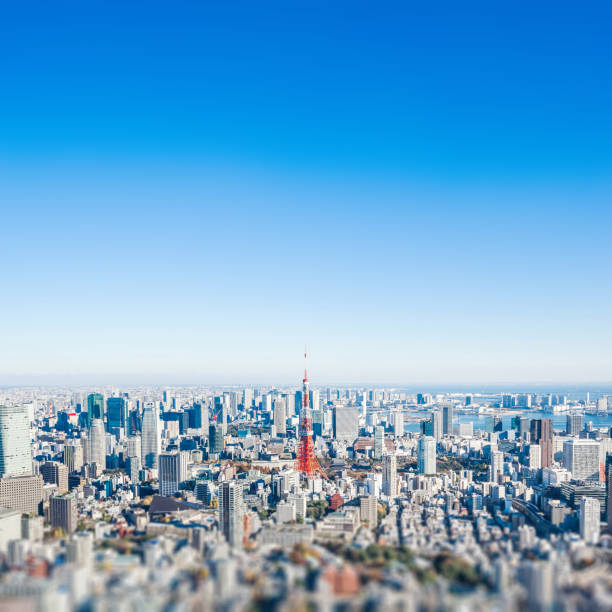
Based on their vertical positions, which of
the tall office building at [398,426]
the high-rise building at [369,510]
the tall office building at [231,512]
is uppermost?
the tall office building at [231,512]

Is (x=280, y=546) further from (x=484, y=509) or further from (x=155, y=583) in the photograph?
(x=484, y=509)

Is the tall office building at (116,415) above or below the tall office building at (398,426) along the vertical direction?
above

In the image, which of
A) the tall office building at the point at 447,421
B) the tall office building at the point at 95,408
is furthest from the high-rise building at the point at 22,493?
the tall office building at the point at 447,421

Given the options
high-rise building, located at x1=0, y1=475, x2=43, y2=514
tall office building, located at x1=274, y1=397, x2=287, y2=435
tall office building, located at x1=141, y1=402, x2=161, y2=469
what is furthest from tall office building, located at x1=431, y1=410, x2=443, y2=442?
high-rise building, located at x1=0, y1=475, x2=43, y2=514

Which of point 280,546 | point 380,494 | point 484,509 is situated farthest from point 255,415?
point 280,546

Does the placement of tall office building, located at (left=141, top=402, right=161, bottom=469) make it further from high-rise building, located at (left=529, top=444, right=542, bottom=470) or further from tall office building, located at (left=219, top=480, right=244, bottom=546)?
high-rise building, located at (left=529, top=444, right=542, bottom=470)

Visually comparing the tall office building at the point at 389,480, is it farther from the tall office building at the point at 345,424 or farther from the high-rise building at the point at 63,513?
the tall office building at the point at 345,424
